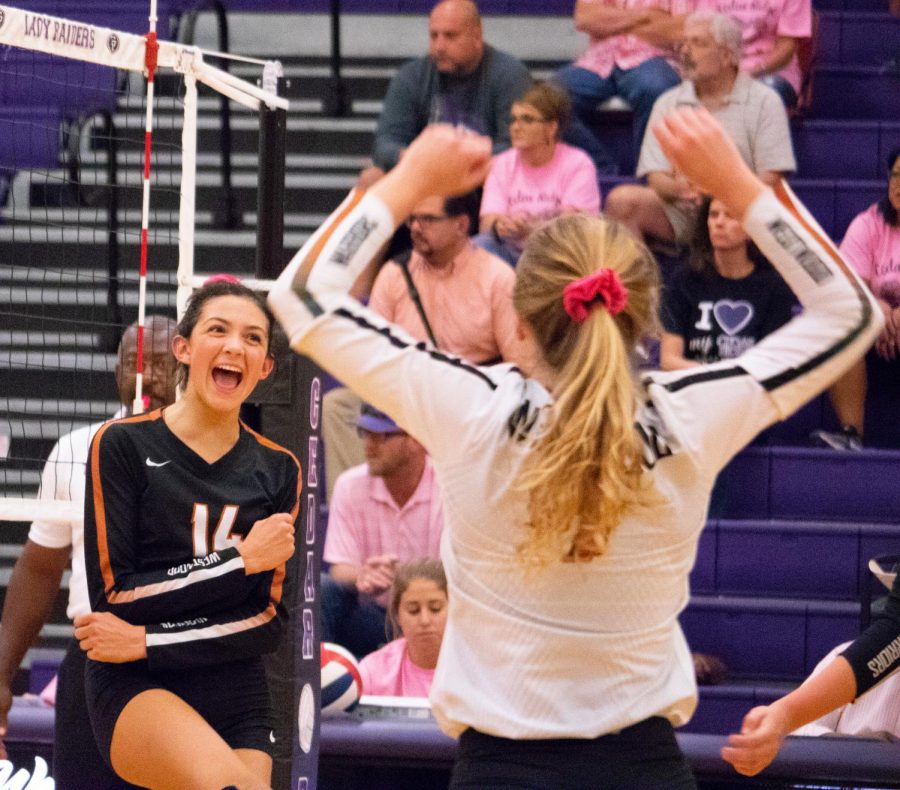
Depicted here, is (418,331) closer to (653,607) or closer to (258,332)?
(258,332)

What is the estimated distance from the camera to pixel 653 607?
2.54 metres

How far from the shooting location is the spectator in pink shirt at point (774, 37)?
816cm

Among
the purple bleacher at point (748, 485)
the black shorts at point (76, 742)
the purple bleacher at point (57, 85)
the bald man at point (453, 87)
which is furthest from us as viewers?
the purple bleacher at point (57, 85)

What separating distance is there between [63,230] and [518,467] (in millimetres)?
5974

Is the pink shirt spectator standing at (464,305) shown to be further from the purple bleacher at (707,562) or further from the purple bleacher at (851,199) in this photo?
the purple bleacher at (851,199)

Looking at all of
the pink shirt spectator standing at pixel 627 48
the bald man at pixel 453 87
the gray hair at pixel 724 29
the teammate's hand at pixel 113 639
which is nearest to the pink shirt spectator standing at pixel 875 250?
the gray hair at pixel 724 29

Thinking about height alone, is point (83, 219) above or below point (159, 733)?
above

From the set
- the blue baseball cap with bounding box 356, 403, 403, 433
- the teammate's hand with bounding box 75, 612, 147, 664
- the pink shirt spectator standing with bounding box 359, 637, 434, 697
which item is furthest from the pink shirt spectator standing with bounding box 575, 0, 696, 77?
the teammate's hand with bounding box 75, 612, 147, 664

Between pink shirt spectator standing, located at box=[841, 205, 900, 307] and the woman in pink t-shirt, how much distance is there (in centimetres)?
269

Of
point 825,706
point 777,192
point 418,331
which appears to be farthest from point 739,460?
point 777,192

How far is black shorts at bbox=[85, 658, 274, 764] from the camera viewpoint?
3.73 m

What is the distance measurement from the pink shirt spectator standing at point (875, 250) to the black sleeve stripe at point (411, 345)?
4894 millimetres

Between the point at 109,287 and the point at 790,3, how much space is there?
377cm

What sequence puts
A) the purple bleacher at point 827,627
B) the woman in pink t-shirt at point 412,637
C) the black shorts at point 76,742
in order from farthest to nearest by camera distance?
the purple bleacher at point 827,627 → the woman in pink t-shirt at point 412,637 → the black shorts at point 76,742
